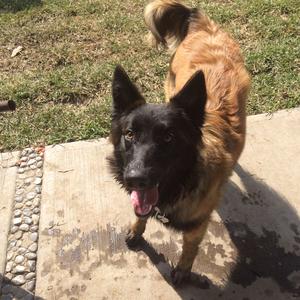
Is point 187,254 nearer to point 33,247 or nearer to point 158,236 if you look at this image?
point 158,236

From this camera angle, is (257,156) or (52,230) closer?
(52,230)

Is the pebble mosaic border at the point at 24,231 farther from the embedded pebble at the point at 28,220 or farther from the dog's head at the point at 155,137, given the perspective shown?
the dog's head at the point at 155,137

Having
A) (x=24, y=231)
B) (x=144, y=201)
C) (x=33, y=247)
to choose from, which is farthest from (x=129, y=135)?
(x=24, y=231)

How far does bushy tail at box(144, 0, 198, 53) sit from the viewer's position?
429 centimetres

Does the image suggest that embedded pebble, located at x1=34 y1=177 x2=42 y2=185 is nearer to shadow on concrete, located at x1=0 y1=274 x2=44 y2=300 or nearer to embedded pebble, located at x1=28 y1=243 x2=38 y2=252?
embedded pebble, located at x1=28 y1=243 x2=38 y2=252

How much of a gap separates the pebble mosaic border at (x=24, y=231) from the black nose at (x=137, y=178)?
163cm

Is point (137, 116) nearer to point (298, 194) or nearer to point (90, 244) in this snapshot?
point (90, 244)

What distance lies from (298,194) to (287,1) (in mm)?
4319

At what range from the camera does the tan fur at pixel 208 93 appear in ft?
10.1

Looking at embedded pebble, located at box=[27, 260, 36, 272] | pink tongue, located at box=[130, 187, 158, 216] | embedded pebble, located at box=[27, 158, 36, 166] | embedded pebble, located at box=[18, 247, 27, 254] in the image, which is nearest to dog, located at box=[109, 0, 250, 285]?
pink tongue, located at box=[130, 187, 158, 216]

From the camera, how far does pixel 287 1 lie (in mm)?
6785

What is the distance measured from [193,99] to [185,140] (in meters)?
0.30

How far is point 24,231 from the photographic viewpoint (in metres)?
3.84

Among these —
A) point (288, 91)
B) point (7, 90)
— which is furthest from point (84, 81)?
point (288, 91)
